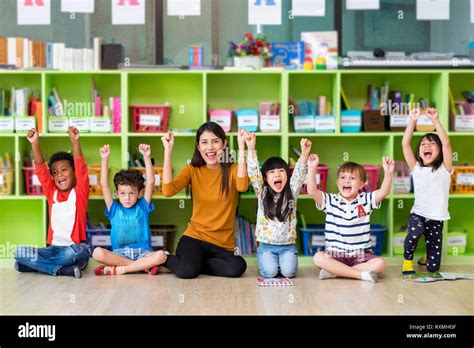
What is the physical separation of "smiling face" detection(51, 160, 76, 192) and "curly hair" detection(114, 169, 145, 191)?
282 millimetres

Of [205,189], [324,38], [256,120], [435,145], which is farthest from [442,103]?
[205,189]

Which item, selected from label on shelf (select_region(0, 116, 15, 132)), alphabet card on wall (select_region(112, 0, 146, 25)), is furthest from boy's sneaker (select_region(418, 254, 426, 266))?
label on shelf (select_region(0, 116, 15, 132))

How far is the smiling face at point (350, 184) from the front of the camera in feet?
15.3

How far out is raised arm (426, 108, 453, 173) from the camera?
15.1ft

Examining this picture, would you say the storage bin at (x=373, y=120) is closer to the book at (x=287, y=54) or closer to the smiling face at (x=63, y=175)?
the book at (x=287, y=54)

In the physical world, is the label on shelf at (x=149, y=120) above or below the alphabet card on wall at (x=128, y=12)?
below

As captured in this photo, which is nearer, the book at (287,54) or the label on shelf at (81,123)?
the label on shelf at (81,123)

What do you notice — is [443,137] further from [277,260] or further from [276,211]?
[277,260]

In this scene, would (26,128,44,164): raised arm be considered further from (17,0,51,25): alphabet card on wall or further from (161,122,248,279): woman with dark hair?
(17,0,51,25): alphabet card on wall

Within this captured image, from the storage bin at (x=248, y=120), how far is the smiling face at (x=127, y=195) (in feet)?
2.81

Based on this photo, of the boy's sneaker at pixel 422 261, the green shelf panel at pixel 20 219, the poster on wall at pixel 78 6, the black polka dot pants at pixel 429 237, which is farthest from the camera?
the green shelf panel at pixel 20 219

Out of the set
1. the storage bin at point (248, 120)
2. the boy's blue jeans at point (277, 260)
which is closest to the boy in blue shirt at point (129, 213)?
the boy's blue jeans at point (277, 260)

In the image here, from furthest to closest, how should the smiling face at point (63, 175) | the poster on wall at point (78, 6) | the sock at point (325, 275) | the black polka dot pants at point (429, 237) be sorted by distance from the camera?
the poster on wall at point (78, 6)
the smiling face at point (63, 175)
the black polka dot pants at point (429, 237)
the sock at point (325, 275)

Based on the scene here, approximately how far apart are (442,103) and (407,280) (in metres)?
1.34
